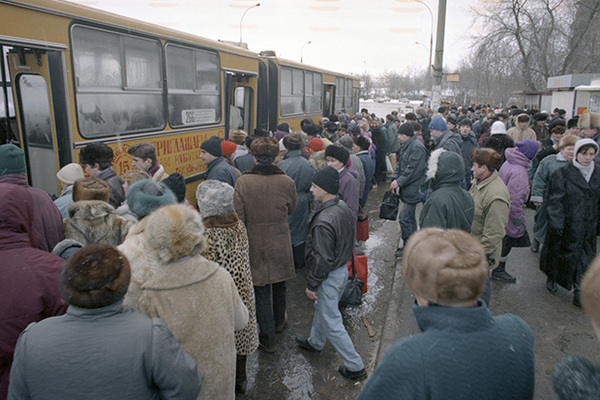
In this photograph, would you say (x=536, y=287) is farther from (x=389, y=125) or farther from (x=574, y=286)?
(x=389, y=125)

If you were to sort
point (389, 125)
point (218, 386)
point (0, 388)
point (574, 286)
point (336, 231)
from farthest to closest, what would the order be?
point (389, 125)
point (574, 286)
point (336, 231)
point (218, 386)
point (0, 388)

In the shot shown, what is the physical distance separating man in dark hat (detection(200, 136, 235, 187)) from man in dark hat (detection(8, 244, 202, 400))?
3351 millimetres

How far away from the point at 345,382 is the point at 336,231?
52.6 inches

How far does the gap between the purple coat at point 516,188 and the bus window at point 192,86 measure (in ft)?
16.4

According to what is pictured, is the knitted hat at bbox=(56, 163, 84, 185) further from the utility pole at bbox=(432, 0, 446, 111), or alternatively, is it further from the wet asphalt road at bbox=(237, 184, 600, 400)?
the utility pole at bbox=(432, 0, 446, 111)

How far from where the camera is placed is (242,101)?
10031 millimetres

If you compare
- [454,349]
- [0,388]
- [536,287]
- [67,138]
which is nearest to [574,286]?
[536,287]

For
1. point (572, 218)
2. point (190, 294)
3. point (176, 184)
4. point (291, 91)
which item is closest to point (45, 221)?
point (176, 184)

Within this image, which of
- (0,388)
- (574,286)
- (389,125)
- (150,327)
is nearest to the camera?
(150,327)

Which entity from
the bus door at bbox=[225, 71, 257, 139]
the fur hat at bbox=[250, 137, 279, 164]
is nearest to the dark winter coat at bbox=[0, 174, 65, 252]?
the fur hat at bbox=[250, 137, 279, 164]

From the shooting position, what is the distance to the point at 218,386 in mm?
2354

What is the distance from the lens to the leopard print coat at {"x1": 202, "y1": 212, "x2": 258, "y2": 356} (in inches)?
119

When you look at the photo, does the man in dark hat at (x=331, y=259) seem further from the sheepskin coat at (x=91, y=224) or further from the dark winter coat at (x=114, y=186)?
the dark winter coat at (x=114, y=186)

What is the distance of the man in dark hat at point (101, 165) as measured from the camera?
14.4 ft
